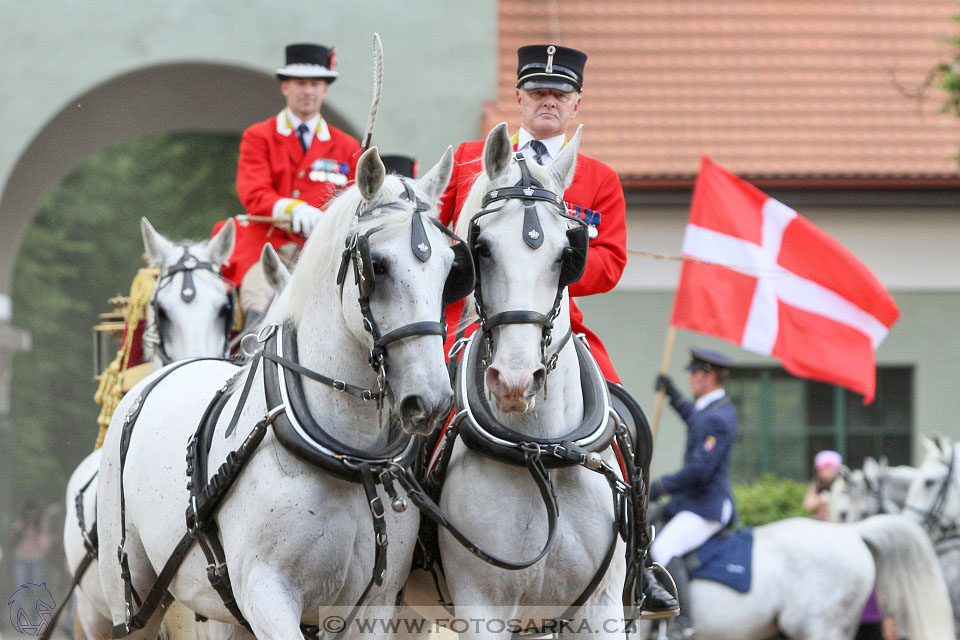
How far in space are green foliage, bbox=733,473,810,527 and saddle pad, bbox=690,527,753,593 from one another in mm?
3037

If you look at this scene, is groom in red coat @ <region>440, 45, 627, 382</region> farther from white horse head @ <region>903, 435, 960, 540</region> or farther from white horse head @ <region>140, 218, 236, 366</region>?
white horse head @ <region>903, 435, 960, 540</region>

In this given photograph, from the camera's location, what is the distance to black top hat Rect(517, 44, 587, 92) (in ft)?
17.2

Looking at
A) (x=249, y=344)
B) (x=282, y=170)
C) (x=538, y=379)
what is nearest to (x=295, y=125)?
(x=282, y=170)

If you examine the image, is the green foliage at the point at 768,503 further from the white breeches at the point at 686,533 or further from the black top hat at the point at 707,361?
the white breeches at the point at 686,533

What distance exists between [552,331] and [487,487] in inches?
24.1

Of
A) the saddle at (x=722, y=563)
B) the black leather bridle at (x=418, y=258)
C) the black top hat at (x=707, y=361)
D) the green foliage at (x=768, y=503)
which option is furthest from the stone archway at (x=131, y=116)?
the black leather bridle at (x=418, y=258)

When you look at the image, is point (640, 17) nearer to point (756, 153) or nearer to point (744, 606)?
point (756, 153)

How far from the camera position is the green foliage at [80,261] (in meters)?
25.8

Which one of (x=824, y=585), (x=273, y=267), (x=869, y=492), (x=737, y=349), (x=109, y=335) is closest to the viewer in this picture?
(x=273, y=267)

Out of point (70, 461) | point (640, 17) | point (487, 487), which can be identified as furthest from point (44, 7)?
point (70, 461)

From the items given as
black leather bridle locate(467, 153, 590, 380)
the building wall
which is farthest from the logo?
the building wall

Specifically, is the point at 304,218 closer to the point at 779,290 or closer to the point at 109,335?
the point at 109,335

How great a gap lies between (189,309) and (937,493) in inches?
273

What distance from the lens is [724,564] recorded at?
31.8ft
